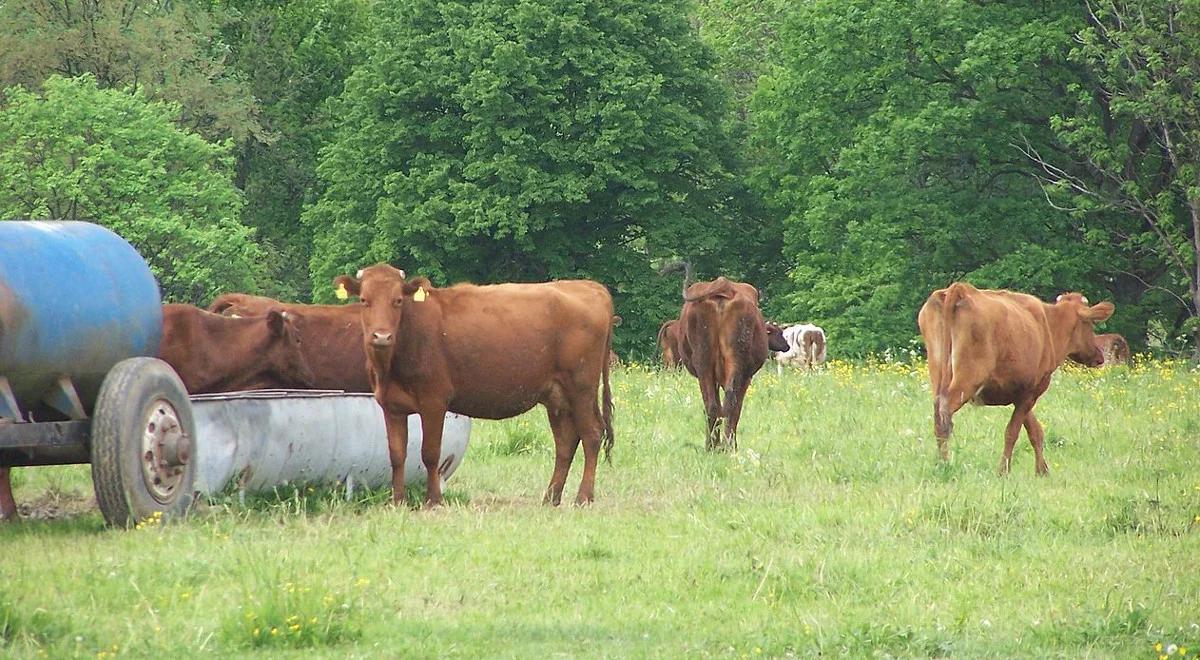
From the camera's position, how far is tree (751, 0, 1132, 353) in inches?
1500

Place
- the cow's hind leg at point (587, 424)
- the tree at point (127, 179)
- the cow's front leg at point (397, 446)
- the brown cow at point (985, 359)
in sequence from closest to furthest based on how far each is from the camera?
the cow's front leg at point (397, 446), the cow's hind leg at point (587, 424), the brown cow at point (985, 359), the tree at point (127, 179)

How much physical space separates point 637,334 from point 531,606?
3485cm

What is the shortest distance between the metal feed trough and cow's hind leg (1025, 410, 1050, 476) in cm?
623

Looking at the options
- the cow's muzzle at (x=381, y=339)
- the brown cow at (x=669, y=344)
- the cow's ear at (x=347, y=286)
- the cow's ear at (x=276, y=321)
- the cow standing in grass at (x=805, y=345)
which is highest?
the cow's ear at (x=347, y=286)

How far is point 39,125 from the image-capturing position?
4672cm

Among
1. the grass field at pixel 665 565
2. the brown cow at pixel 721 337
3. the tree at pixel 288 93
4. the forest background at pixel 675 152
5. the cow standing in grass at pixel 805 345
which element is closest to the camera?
the grass field at pixel 665 565

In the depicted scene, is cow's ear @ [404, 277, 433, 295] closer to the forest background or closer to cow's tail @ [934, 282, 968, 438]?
cow's tail @ [934, 282, 968, 438]

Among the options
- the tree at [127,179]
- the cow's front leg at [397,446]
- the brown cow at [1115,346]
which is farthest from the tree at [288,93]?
the cow's front leg at [397,446]

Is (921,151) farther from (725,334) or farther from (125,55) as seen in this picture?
(125,55)

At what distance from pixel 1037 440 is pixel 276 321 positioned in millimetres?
6803

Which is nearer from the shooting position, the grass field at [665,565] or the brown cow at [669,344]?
the grass field at [665,565]

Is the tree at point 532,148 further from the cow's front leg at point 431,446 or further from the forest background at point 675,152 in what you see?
the cow's front leg at point 431,446

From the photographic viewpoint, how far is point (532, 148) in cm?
4212

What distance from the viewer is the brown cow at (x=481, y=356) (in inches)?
499
